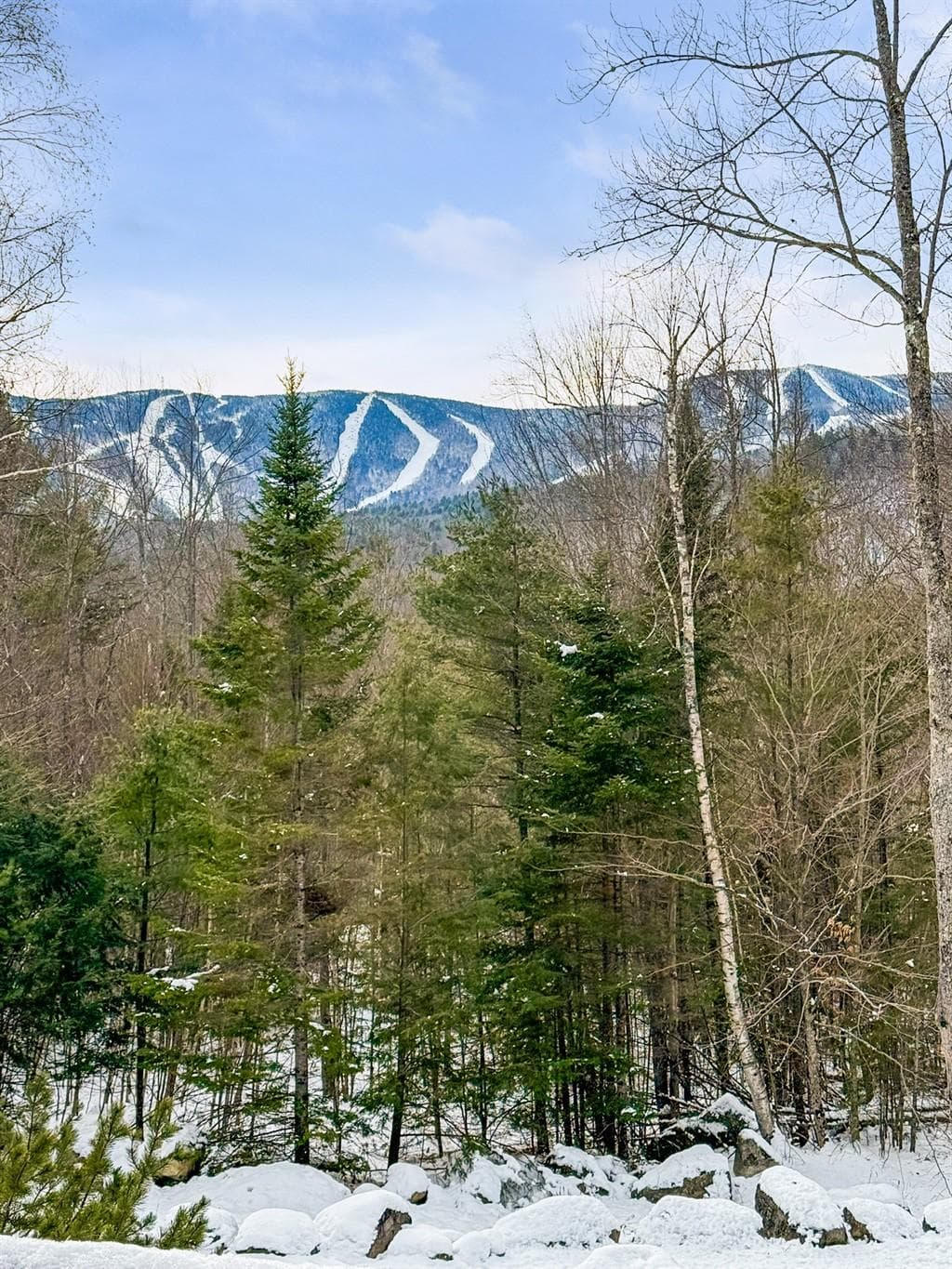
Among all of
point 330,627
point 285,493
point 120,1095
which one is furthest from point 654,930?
point 120,1095

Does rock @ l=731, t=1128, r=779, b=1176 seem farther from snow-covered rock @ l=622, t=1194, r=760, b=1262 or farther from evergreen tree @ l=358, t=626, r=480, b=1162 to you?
evergreen tree @ l=358, t=626, r=480, b=1162

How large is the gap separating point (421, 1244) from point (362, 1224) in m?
0.86

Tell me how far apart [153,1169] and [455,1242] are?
3.93 m

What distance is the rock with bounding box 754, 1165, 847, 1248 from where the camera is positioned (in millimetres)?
6410

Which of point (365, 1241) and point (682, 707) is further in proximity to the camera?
point (682, 707)

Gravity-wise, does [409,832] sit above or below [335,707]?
below

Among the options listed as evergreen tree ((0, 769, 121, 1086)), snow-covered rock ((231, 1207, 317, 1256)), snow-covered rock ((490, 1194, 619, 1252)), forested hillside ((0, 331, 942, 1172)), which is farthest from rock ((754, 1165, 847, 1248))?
evergreen tree ((0, 769, 121, 1086))

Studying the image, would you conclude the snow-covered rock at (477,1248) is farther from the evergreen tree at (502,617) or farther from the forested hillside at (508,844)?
the evergreen tree at (502,617)

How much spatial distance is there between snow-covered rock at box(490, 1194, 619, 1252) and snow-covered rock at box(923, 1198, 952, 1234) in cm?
245

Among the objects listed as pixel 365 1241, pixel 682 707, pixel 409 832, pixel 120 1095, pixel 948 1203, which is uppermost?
pixel 682 707

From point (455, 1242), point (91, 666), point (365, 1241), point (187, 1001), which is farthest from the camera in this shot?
point (91, 666)

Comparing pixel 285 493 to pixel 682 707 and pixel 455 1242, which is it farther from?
pixel 455 1242

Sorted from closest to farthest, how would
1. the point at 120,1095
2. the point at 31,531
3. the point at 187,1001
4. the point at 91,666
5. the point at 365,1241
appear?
the point at 365,1241 → the point at 187,1001 → the point at 120,1095 → the point at 31,531 → the point at 91,666

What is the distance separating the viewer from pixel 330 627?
38.1ft
